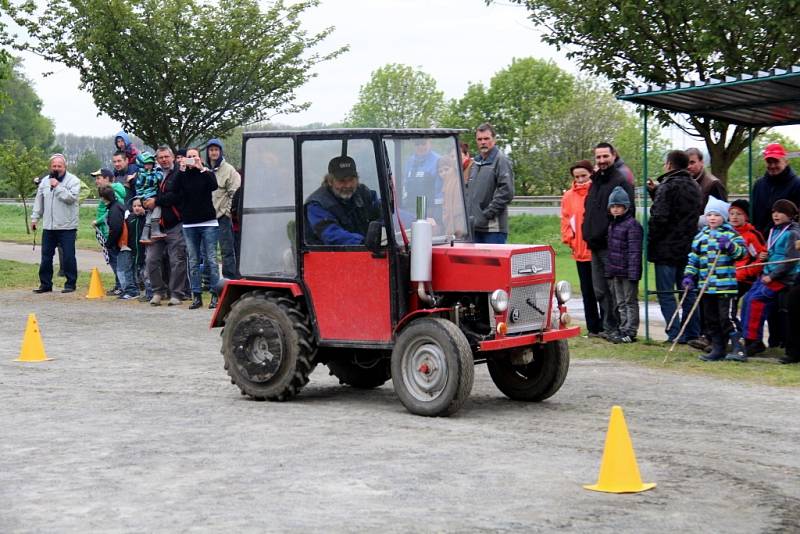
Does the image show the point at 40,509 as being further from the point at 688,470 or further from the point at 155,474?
the point at 688,470

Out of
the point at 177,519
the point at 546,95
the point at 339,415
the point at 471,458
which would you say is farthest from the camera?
the point at 546,95

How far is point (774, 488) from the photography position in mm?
7344

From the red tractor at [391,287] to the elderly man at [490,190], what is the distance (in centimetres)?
326

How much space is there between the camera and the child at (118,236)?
19.1m

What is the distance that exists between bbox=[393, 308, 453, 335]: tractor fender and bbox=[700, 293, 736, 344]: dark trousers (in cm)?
385

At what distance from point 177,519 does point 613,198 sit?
8.11 metres

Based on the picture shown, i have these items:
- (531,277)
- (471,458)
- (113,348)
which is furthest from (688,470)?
(113,348)

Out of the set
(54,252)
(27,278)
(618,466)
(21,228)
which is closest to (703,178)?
(618,466)

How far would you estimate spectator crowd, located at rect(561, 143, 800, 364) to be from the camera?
41.2ft

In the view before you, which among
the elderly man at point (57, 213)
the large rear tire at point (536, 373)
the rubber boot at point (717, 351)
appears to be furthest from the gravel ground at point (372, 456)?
the elderly man at point (57, 213)

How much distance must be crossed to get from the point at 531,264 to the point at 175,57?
57.7 feet

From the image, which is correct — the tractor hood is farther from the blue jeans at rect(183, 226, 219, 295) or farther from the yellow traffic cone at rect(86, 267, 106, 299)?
the yellow traffic cone at rect(86, 267, 106, 299)

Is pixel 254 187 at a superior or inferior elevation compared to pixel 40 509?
superior

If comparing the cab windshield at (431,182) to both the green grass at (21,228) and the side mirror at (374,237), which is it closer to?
the side mirror at (374,237)
